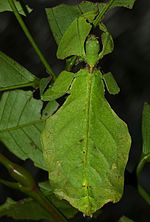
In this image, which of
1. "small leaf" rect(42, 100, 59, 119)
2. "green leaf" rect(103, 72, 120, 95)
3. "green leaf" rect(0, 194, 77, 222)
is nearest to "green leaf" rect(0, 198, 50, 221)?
"green leaf" rect(0, 194, 77, 222)

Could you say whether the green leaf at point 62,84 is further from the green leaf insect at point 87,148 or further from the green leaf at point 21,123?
the green leaf at point 21,123

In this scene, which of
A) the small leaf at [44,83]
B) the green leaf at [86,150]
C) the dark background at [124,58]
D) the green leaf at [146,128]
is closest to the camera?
the green leaf at [86,150]

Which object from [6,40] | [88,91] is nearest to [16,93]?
[88,91]

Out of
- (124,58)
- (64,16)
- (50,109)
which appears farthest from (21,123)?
(124,58)

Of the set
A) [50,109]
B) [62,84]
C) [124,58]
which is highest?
[62,84]

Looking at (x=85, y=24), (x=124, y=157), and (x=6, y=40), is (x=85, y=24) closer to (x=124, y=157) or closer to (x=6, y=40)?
(x=124, y=157)

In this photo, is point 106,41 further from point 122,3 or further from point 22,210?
point 22,210

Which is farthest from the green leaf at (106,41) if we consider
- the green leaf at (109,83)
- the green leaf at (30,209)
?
the green leaf at (30,209)
